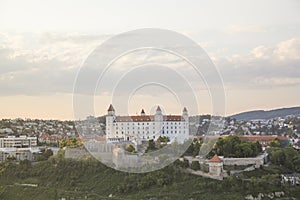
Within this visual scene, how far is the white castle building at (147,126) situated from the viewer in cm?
1606

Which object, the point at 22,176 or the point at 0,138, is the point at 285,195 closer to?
the point at 22,176

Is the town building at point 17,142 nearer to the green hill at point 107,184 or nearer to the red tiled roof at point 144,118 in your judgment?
the red tiled roof at point 144,118

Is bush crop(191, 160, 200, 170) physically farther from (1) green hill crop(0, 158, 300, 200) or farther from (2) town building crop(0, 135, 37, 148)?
(2) town building crop(0, 135, 37, 148)

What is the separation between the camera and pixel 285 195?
425 inches

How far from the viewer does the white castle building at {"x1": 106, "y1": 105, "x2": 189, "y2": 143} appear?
52.7 feet

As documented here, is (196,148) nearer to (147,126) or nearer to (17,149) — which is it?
(147,126)

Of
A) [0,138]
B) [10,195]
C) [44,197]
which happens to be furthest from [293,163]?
[0,138]

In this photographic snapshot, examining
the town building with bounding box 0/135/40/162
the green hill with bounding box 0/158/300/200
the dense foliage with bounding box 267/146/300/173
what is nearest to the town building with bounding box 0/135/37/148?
the town building with bounding box 0/135/40/162

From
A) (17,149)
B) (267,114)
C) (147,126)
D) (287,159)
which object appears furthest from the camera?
(267,114)

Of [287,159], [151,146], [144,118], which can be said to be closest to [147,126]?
[144,118]

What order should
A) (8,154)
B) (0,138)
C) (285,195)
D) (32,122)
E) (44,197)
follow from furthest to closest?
(32,122) < (0,138) < (8,154) < (44,197) < (285,195)

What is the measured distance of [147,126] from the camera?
16.3 meters

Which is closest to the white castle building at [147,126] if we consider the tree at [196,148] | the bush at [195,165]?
the tree at [196,148]

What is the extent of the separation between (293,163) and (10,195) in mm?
6204
